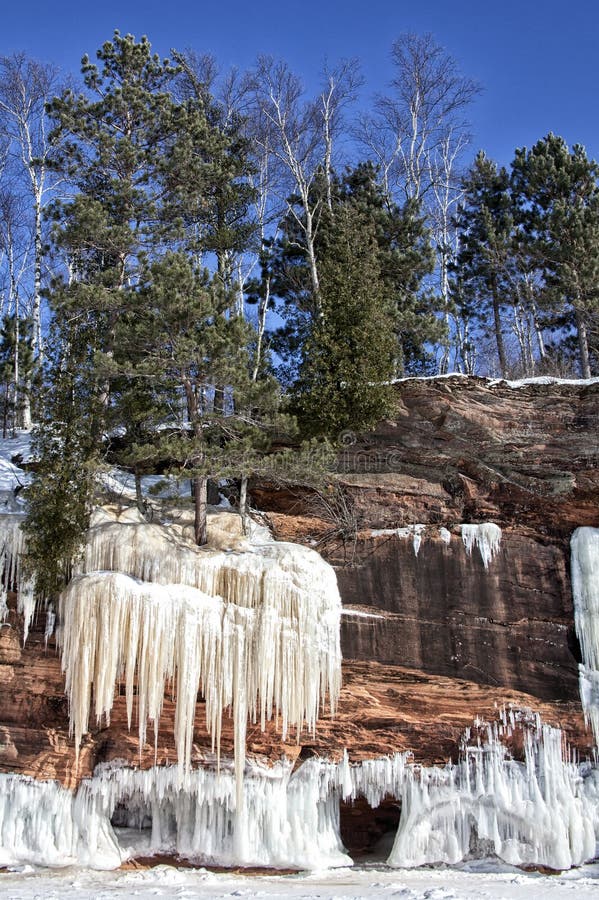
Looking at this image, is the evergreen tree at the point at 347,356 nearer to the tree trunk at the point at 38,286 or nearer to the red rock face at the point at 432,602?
the red rock face at the point at 432,602

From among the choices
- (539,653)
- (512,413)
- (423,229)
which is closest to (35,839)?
(539,653)

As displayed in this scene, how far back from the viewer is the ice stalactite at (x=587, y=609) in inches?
488

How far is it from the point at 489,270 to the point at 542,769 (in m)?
12.9

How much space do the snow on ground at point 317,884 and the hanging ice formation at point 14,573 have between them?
11.6 feet

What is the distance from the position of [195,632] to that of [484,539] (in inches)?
213

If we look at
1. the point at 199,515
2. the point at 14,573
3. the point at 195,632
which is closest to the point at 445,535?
the point at 199,515

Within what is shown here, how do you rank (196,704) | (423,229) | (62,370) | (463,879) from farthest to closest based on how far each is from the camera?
1. (423,229)
2. (62,370)
3. (196,704)
4. (463,879)

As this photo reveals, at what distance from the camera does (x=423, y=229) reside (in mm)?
17875

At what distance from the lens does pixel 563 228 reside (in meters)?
17.8

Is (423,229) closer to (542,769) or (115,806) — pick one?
(542,769)

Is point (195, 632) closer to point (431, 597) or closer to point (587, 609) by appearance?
point (431, 597)

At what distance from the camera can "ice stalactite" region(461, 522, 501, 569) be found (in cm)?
1316

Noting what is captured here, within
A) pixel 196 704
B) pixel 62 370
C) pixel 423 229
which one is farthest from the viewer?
pixel 423 229

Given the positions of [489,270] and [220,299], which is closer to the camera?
[220,299]
